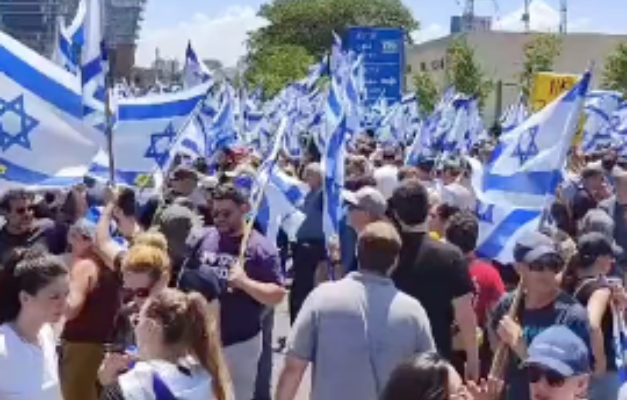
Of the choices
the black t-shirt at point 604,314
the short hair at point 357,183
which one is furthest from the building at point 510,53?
the black t-shirt at point 604,314

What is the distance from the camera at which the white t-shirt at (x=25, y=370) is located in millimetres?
4934

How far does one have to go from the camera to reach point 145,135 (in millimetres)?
9883

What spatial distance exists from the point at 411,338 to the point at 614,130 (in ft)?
58.9

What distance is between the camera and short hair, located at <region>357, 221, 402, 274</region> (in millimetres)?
5898

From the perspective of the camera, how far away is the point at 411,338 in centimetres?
580

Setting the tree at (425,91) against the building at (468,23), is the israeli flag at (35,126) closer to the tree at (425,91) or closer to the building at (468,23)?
the tree at (425,91)

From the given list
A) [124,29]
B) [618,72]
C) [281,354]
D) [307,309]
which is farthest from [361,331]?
[124,29]

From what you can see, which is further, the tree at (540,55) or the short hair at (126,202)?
the tree at (540,55)

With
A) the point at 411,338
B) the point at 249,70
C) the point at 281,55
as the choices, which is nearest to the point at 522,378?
the point at 411,338

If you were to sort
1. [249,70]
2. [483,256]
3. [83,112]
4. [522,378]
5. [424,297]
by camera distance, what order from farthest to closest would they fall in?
[249,70]
[83,112]
[483,256]
[424,297]
[522,378]

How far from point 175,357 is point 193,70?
10750mm

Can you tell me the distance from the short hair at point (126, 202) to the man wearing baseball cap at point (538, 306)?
277 centimetres

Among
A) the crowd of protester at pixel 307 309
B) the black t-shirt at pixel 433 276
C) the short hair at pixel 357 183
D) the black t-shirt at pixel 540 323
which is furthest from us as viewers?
the short hair at pixel 357 183

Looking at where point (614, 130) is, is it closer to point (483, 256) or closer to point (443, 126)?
point (443, 126)
